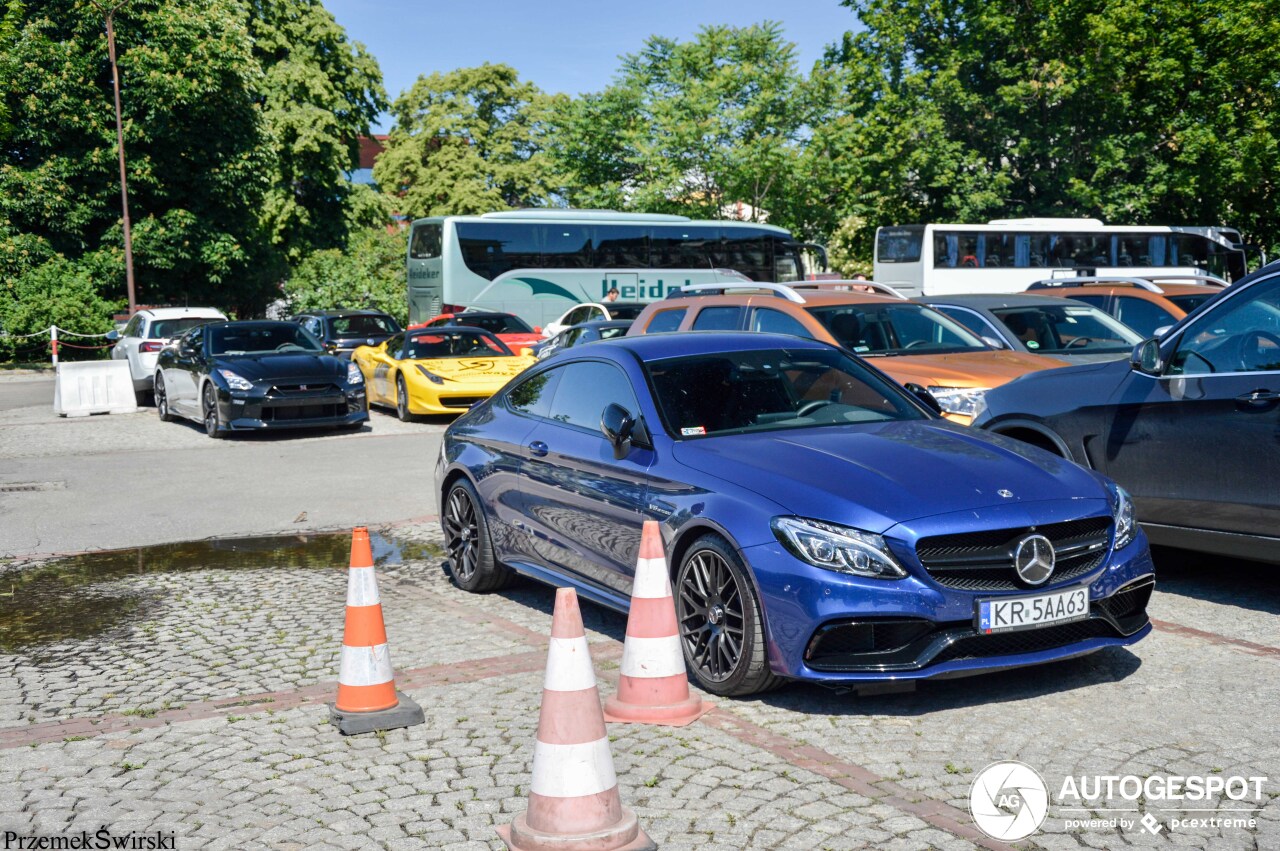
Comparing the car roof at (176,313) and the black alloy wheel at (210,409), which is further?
the car roof at (176,313)

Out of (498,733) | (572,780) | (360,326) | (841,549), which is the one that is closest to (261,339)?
(360,326)

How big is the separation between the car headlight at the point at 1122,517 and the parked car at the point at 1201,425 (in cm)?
121

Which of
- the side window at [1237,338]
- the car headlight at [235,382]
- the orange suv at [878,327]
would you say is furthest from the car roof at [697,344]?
the car headlight at [235,382]

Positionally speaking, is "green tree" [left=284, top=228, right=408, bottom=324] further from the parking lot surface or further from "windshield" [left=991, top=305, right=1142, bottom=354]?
the parking lot surface

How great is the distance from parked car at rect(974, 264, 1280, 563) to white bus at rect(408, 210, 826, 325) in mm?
27284

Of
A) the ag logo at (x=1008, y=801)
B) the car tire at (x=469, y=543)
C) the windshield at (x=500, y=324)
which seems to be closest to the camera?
the ag logo at (x=1008, y=801)

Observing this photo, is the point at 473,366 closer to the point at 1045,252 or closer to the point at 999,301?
the point at 999,301

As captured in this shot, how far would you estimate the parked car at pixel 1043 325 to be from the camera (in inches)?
513

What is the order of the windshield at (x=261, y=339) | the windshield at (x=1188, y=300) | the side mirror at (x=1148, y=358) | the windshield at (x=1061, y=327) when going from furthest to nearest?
the windshield at (x=261, y=339) < the windshield at (x=1188, y=300) < the windshield at (x=1061, y=327) < the side mirror at (x=1148, y=358)

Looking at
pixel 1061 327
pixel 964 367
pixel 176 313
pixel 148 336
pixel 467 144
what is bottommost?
pixel 148 336

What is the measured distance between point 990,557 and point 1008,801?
116 centimetres

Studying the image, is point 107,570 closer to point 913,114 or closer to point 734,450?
point 734,450

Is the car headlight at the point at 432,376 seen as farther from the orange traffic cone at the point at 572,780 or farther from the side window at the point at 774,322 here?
the orange traffic cone at the point at 572,780

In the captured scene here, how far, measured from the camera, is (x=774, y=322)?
39.8 feet
